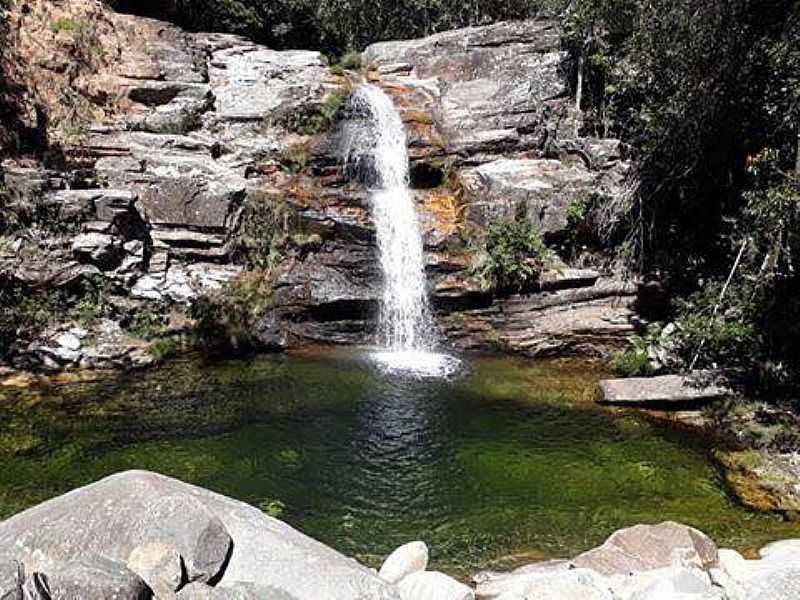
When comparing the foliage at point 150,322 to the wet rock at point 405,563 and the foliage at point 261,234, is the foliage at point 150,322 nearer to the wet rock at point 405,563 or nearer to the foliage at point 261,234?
the foliage at point 261,234

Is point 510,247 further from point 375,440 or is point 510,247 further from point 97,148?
point 97,148

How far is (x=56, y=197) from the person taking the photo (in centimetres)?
1236

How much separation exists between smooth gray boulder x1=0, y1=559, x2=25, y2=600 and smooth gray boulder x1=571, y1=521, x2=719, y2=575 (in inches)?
156

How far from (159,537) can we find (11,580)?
38.6 inches

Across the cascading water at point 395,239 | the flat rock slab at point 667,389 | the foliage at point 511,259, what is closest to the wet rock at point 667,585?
the flat rock slab at point 667,389

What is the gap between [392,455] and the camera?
8242 millimetres

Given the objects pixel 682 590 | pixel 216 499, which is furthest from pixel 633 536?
pixel 216 499

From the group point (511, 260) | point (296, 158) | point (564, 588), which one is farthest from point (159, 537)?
point (296, 158)

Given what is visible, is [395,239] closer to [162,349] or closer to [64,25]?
[162,349]

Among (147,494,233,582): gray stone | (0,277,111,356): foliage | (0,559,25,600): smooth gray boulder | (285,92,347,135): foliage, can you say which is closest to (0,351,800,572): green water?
(0,277,111,356): foliage

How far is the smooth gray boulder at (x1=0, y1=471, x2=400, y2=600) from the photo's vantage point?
14.1 feet

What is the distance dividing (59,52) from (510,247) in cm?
1166

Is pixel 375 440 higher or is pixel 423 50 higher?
pixel 423 50

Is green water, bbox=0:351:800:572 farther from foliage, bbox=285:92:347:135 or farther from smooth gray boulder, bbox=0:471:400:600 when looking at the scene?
foliage, bbox=285:92:347:135
